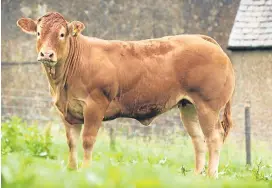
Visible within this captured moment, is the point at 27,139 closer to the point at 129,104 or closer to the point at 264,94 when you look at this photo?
the point at 129,104

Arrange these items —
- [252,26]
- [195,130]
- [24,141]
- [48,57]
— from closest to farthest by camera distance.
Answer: [48,57]
[195,130]
[24,141]
[252,26]

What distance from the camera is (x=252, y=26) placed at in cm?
1716

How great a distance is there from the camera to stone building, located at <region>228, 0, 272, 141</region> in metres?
16.6

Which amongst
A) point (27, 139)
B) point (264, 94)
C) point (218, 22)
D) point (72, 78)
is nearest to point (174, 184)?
point (72, 78)

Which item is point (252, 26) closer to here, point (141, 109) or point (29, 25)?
point (141, 109)

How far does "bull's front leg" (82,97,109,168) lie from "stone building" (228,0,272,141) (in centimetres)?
917

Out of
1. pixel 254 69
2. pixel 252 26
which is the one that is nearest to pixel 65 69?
pixel 254 69

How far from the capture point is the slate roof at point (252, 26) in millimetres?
16703

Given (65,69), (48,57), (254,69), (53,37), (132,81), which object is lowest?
(254,69)

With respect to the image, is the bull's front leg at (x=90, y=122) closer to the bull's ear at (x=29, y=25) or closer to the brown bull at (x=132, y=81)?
the brown bull at (x=132, y=81)

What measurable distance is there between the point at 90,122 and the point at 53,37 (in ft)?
2.92

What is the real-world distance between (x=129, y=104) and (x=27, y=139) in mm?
2417

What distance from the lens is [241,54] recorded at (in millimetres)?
17062

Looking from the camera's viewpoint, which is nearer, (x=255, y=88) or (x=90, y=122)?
(x=90, y=122)
